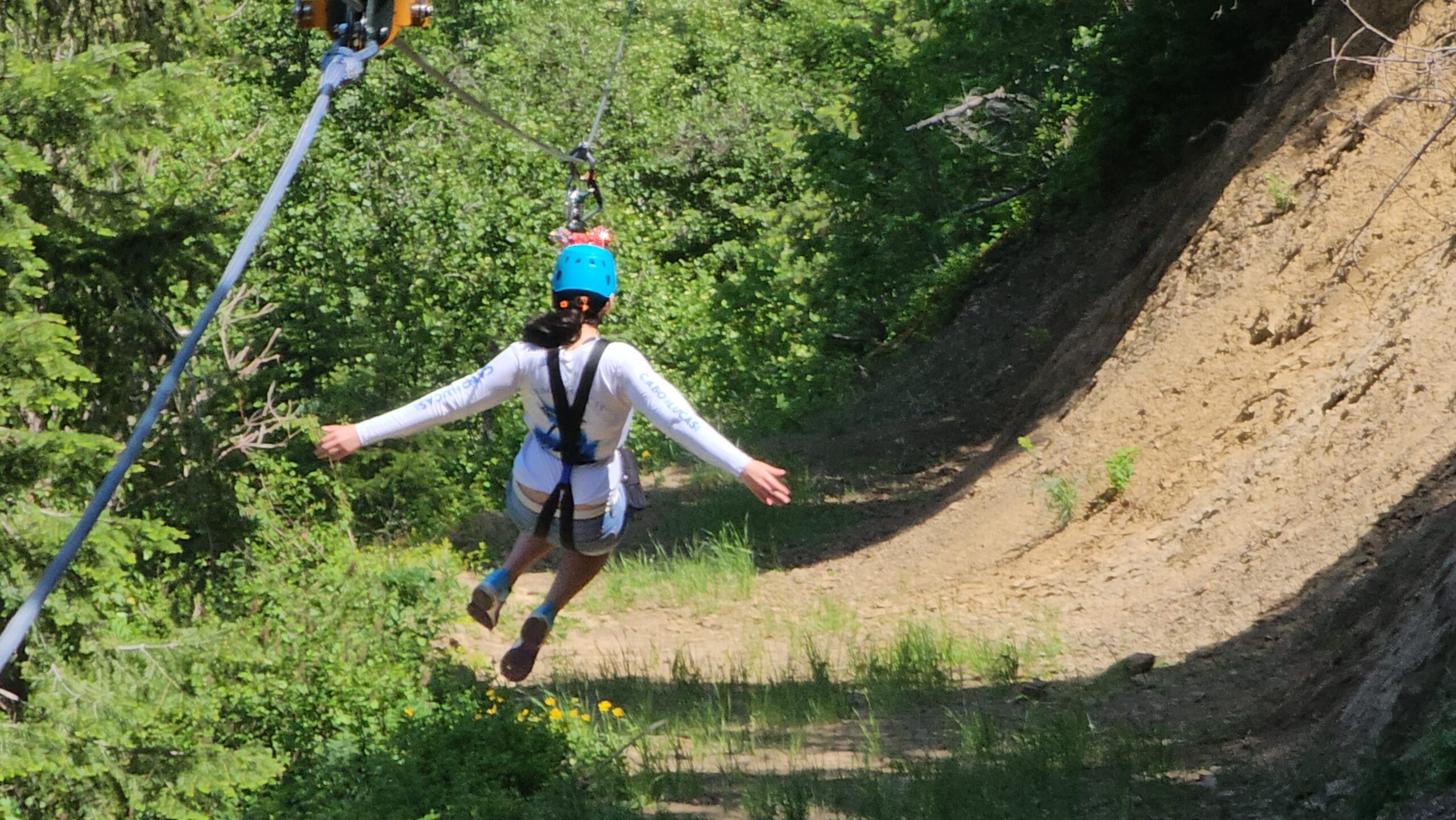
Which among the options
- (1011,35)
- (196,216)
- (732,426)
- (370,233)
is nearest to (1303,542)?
(196,216)

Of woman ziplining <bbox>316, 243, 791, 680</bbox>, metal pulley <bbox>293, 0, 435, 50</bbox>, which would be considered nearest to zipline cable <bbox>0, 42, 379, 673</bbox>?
metal pulley <bbox>293, 0, 435, 50</bbox>

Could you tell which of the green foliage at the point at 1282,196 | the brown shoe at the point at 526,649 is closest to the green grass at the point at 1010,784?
the brown shoe at the point at 526,649

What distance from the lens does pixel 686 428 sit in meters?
5.79

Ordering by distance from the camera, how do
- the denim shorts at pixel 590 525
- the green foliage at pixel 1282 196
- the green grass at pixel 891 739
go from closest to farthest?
the denim shorts at pixel 590 525, the green grass at pixel 891 739, the green foliage at pixel 1282 196

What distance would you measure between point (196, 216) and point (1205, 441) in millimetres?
7055

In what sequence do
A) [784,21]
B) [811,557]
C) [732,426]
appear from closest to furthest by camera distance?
[811,557]
[732,426]
[784,21]

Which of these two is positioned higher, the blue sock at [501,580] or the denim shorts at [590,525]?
the denim shorts at [590,525]

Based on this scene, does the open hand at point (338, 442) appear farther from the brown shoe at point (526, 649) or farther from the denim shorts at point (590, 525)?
the brown shoe at point (526, 649)

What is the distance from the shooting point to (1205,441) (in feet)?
37.9

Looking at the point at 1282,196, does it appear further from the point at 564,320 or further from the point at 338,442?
the point at 338,442

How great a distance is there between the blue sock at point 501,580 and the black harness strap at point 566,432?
0.29m

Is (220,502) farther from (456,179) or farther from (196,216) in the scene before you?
(456,179)

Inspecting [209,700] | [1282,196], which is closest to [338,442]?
[209,700]

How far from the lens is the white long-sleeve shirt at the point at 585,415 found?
5836 mm
